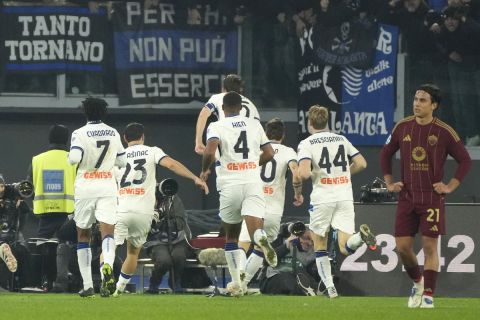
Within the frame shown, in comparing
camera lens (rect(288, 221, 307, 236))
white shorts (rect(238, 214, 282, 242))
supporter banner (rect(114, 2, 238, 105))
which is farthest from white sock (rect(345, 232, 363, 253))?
supporter banner (rect(114, 2, 238, 105))

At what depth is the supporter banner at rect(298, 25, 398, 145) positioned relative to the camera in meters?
24.8

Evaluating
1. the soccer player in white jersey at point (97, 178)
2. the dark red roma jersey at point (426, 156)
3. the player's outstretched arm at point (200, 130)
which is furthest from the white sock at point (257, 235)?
the dark red roma jersey at point (426, 156)

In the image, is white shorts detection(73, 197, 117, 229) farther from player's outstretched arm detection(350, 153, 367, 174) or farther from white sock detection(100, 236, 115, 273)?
player's outstretched arm detection(350, 153, 367, 174)

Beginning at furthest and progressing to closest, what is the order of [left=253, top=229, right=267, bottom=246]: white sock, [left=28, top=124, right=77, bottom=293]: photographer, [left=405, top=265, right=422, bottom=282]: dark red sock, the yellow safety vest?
the yellow safety vest
[left=28, top=124, right=77, bottom=293]: photographer
[left=253, top=229, right=267, bottom=246]: white sock
[left=405, top=265, right=422, bottom=282]: dark red sock

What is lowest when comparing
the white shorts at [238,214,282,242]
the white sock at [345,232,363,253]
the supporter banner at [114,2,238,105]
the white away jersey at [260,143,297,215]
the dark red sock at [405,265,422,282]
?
the dark red sock at [405,265,422,282]

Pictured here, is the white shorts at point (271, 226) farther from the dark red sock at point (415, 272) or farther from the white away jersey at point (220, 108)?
the dark red sock at point (415, 272)

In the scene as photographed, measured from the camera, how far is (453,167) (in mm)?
26125

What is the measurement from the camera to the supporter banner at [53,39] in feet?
82.1

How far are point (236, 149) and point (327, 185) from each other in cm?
181

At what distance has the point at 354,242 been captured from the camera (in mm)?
17984

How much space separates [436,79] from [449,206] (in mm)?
6607

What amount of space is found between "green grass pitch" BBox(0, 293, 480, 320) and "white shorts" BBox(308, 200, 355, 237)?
0.78 metres

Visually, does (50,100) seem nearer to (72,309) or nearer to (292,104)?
(292,104)

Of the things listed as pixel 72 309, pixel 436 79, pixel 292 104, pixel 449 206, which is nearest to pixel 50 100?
pixel 292 104
